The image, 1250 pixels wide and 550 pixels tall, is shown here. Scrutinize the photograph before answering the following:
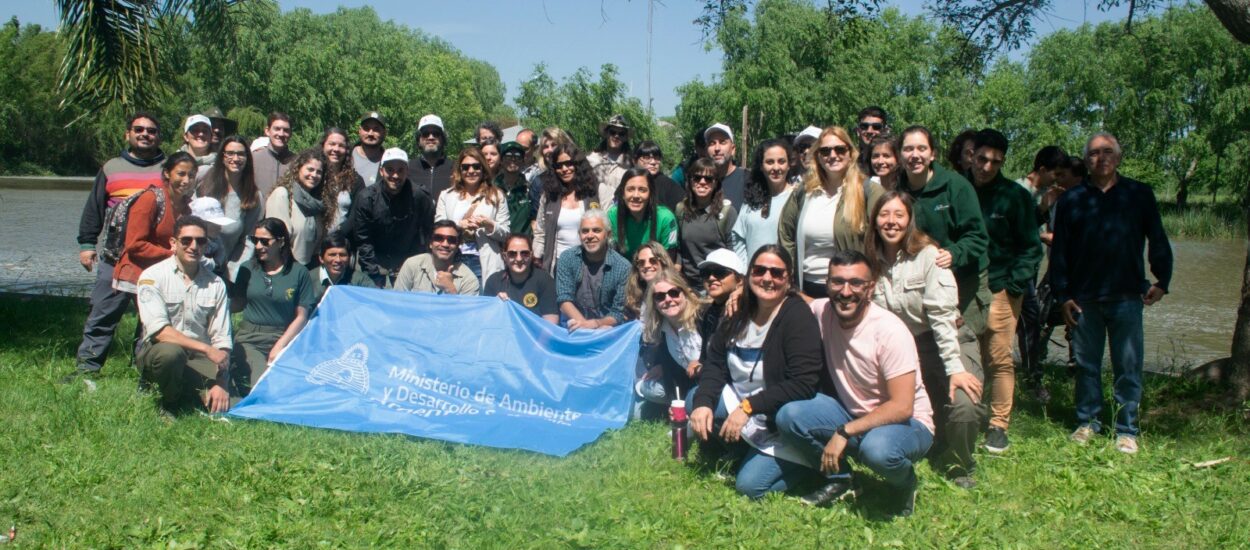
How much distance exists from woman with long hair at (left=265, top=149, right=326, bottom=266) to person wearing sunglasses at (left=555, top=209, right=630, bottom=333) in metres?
1.94

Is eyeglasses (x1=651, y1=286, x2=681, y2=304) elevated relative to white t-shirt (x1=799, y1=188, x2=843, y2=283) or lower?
lower

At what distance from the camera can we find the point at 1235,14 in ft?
19.7

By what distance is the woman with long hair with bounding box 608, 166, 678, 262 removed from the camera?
22.8ft

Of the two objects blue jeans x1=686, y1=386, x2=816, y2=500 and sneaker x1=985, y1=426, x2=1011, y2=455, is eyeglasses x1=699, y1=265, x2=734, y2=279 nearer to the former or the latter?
blue jeans x1=686, y1=386, x2=816, y2=500

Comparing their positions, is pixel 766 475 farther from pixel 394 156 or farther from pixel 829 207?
pixel 394 156

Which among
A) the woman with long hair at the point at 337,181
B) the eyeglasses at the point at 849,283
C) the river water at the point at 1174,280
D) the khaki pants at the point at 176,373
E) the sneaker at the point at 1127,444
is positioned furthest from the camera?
the river water at the point at 1174,280

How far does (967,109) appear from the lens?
4434 centimetres

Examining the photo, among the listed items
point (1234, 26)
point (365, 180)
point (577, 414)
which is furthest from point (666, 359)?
point (1234, 26)

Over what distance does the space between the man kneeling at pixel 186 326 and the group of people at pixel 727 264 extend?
1cm

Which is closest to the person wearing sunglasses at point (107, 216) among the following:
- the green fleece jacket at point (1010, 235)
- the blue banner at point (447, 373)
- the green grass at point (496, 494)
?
the green grass at point (496, 494)

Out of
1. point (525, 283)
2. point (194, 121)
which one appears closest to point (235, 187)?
Answer: point (194, 121)

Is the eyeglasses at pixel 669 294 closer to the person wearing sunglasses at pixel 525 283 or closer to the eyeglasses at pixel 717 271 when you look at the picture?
the eyeglasses at pixel 717 271

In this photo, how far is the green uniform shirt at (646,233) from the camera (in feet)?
22.9

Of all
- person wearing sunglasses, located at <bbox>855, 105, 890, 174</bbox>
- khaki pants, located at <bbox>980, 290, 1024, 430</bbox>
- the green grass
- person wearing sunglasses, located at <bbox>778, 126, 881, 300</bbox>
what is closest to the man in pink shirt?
the green grass
